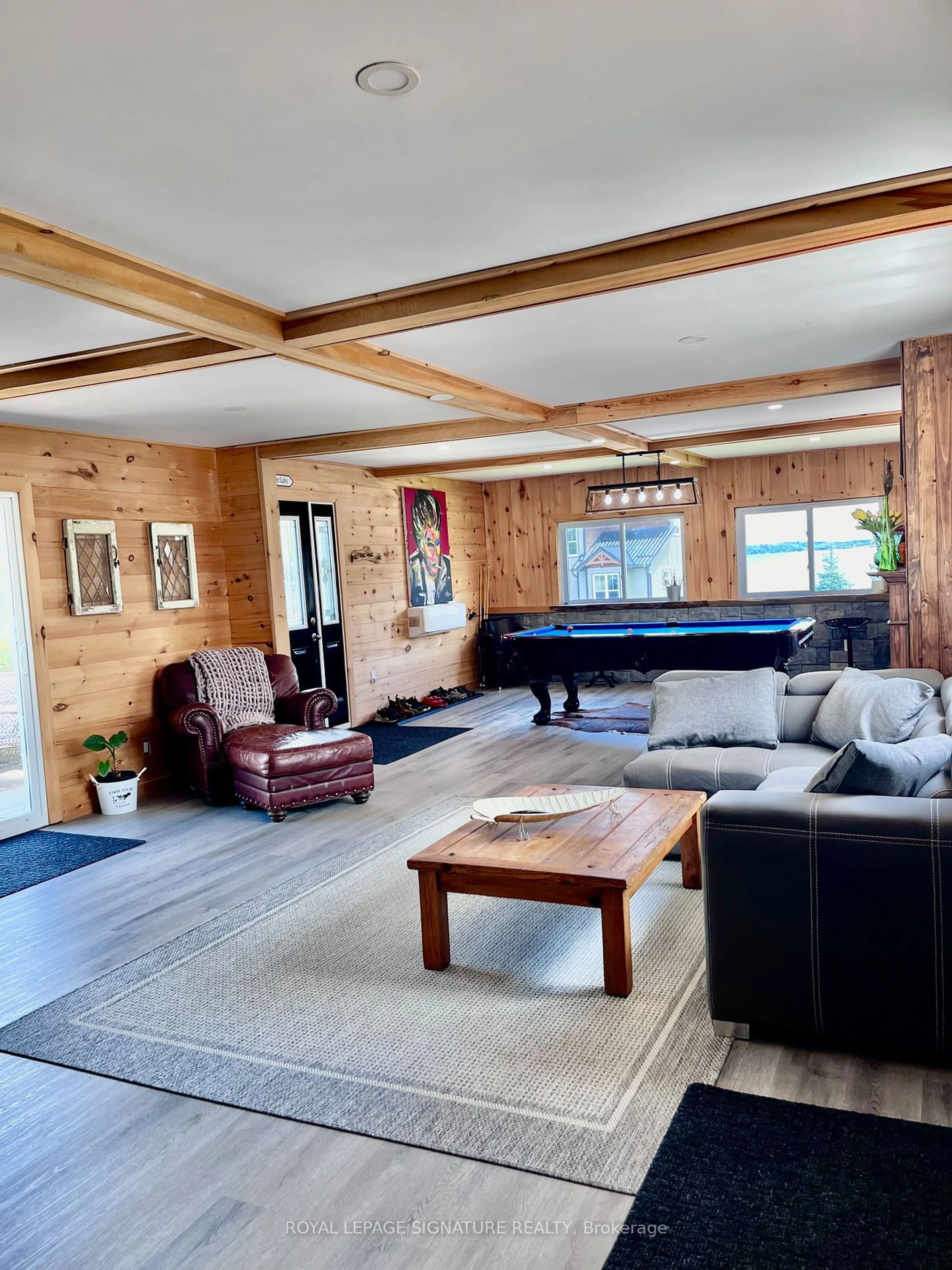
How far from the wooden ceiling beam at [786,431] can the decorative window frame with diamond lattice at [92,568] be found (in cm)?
464

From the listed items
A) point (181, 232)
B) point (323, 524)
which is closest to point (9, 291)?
point (181, 232)

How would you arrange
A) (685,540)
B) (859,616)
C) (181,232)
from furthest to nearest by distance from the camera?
(685,540) < (859,616) < (181,232)

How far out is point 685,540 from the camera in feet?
34.4

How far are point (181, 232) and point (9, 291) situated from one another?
0.82m

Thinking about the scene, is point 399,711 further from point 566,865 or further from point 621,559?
point 566,865

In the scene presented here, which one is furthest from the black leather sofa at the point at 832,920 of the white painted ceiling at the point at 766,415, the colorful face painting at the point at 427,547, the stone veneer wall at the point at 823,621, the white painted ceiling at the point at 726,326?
the colorful face painting at the point at 427,547

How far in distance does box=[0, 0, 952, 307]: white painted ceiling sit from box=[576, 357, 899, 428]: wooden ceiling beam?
10.1 ft

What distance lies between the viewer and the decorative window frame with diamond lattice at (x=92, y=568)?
580 cm

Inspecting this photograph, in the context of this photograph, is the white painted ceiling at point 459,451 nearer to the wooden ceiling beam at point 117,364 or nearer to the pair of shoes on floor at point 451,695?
the pair of shoes on floor at point 451,695

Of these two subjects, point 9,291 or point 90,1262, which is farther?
point 9,291

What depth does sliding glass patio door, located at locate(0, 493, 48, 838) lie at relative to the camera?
5465mm

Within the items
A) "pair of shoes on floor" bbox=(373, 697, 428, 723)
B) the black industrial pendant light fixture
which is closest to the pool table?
the black industrial pendant light fixture

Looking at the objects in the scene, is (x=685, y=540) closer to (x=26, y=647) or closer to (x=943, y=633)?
(x=943, y=633)

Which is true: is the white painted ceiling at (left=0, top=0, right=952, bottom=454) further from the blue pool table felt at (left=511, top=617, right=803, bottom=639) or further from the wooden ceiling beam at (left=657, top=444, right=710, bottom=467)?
the wooden ceiling beam at (left=657, top=444, right=710, bottom=467)
